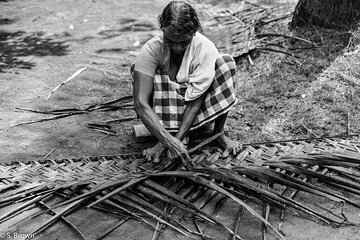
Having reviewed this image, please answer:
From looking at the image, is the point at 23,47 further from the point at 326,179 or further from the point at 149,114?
the point at 326,179

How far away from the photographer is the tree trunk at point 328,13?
4336mm

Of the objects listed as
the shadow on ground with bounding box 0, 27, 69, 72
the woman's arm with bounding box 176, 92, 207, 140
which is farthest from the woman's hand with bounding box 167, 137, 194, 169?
the shadow on ground with bounding box 0, 27, 69, 72

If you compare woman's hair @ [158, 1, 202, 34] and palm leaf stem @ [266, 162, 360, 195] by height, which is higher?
woman's hair @ [158, 1, 202, 34]

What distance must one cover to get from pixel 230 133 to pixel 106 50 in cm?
261

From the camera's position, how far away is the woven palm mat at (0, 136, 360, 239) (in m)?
2.21

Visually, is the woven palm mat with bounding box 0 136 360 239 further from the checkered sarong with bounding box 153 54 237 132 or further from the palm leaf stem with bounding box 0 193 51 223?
the checkered sarong with bounding box 153 54 237 132

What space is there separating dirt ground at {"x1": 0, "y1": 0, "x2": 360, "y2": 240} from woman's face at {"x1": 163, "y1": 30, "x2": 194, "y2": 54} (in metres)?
0.93

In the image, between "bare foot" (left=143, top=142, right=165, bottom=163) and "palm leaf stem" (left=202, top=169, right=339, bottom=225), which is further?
"bare foot" (left=143, top=142, right=165, bottom=163)

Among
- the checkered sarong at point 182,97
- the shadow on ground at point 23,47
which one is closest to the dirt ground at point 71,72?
the shadow on ground at point 23,47

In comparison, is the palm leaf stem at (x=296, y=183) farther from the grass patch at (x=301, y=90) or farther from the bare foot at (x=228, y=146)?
the grass patch at (x=301, y=90)

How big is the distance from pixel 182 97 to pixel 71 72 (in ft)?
7.74

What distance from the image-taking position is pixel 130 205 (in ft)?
7.52

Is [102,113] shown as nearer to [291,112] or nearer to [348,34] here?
[291,112]

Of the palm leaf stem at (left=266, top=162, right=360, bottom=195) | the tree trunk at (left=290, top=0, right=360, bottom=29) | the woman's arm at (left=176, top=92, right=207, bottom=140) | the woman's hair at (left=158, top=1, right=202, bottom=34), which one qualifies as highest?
the woman's hair at (left=158, top=1, right=202, bottom=34)
